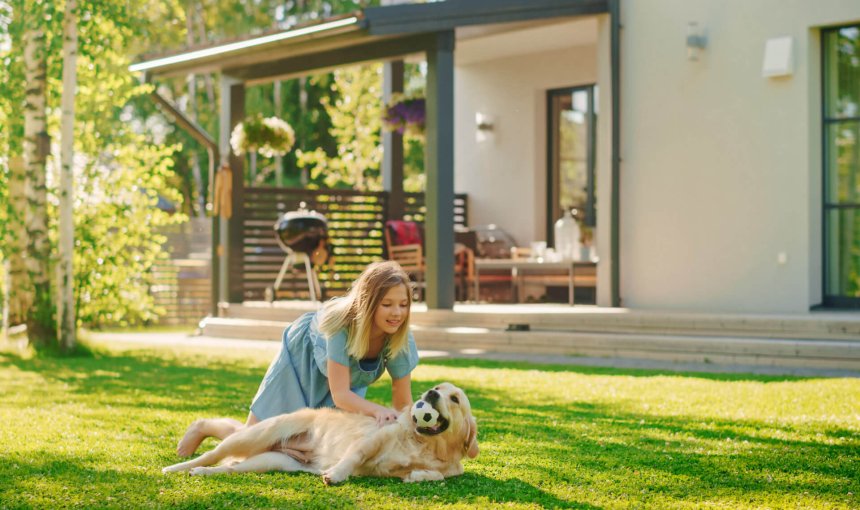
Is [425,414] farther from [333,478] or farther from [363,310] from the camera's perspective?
[363,310]

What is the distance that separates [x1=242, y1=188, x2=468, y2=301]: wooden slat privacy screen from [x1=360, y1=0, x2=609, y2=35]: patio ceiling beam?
373 cm

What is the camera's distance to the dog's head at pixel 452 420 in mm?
3623

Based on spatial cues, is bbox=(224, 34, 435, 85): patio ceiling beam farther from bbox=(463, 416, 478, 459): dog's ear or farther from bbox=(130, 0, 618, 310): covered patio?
bbox=(463, 416, 478, 459): dog's ear

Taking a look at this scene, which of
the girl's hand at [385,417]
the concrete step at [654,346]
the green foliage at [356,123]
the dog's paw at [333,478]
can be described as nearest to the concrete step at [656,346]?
the concrete step at [654,346]

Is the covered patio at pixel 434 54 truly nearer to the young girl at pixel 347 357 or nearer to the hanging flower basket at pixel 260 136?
the hanging flower basket at pixel 260 136

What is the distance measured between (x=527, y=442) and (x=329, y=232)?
9191mm

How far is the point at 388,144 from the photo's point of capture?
45.4ft

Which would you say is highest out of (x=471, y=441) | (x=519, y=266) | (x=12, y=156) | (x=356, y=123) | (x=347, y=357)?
(x=356, y=123)

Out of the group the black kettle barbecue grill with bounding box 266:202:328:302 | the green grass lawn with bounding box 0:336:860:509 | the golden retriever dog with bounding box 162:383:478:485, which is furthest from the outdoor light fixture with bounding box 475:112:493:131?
the golden retriever dog with bounding box 162:383:478:485

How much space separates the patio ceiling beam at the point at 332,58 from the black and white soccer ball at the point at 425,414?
760 cm

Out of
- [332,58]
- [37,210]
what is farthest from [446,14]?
[37,210]

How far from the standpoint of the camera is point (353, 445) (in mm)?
3877

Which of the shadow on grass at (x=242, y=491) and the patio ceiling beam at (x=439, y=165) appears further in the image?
the patio ceiling beam at (x=439, y=165)

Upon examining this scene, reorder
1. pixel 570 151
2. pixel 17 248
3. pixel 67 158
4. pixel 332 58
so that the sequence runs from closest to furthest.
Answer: pixel 67 158
pixel 17 248
pixel 332 58
pixel 570 151
